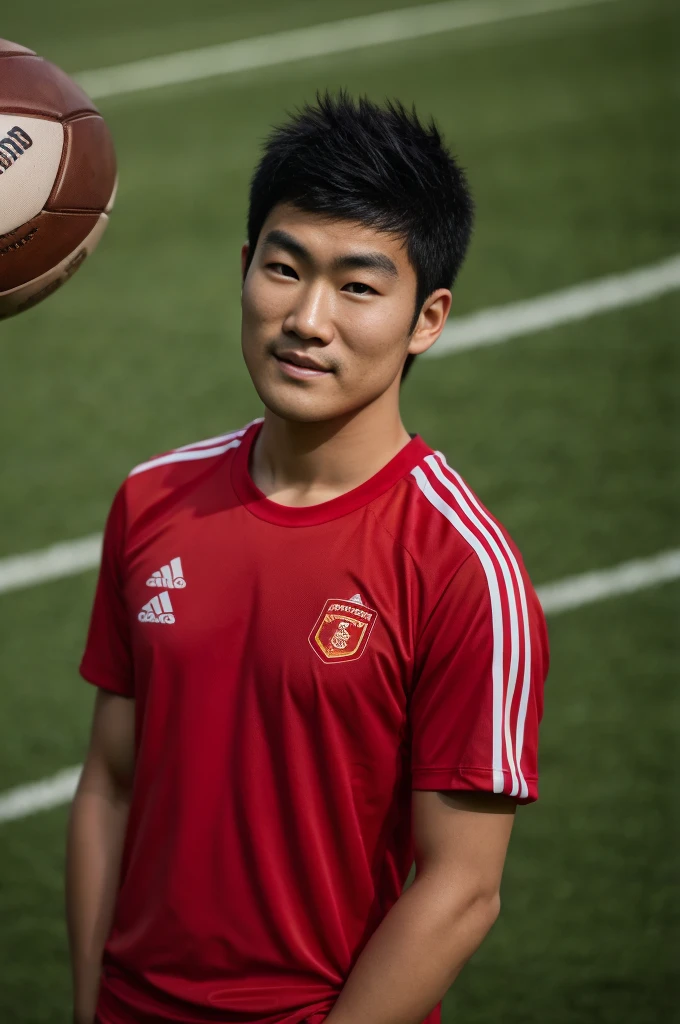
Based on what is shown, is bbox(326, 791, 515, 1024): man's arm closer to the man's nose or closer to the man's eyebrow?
the man's nose

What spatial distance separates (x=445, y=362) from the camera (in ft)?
22.1

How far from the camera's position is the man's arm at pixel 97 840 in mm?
2486

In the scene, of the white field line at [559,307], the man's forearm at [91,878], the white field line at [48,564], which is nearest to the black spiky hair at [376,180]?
the man's forearm at [91,878]

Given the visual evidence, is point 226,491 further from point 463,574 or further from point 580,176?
point 580,176

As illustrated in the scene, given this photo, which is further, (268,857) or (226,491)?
(226,491)

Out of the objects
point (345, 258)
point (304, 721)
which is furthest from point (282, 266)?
point (304, 721)

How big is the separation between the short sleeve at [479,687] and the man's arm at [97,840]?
0.71 meters

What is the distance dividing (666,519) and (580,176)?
10.8ft


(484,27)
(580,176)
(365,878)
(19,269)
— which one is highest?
(484,27)

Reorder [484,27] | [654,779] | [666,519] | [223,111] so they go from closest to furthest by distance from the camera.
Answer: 1. [654,779]
2. [666,519]
3. [223,111]
4. [484,27]

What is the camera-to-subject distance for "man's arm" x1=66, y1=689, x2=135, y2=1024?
2486mm

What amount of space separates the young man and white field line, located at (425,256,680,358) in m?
4.50

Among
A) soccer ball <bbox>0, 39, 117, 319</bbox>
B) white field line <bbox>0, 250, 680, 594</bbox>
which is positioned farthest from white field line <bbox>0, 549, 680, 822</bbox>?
soccer ball <bbox>0, 39, 117, 319</bbox>

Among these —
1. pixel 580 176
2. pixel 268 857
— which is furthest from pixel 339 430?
pixel 580 176
